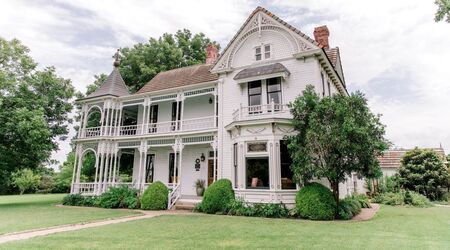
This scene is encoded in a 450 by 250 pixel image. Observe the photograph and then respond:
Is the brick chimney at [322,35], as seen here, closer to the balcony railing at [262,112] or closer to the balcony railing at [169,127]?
the balcony railing at [262,112]

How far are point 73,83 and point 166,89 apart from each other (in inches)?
394

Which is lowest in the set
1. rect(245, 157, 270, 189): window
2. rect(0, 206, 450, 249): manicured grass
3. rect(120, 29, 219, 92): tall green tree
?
rect(0, 206, 450, 249): manicured grass

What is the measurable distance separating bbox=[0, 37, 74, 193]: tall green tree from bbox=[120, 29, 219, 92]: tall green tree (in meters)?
6.95

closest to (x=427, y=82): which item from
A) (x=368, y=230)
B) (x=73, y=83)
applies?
(x=368, y=230)

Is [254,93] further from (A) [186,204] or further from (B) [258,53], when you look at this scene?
(A) [186,204]

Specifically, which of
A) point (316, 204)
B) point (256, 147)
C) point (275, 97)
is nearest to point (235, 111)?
point (275, 97)

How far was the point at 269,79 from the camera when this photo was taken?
49.6ft

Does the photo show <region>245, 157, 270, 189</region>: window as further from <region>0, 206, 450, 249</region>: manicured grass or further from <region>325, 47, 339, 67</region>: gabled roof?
<region>325, 47, 339, 67</region>: gabled roof

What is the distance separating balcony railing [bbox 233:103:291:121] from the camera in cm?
1379

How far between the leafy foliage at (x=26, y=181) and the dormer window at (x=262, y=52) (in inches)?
1271

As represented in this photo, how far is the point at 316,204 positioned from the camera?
440 inches

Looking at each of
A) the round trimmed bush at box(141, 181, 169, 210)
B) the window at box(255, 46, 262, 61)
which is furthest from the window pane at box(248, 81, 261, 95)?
the round trimmed bush at box(141, 181, 169, 210)

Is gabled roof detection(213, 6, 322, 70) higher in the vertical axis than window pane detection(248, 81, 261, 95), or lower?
higher

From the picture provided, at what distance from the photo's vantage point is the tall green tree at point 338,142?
35.7 feet
